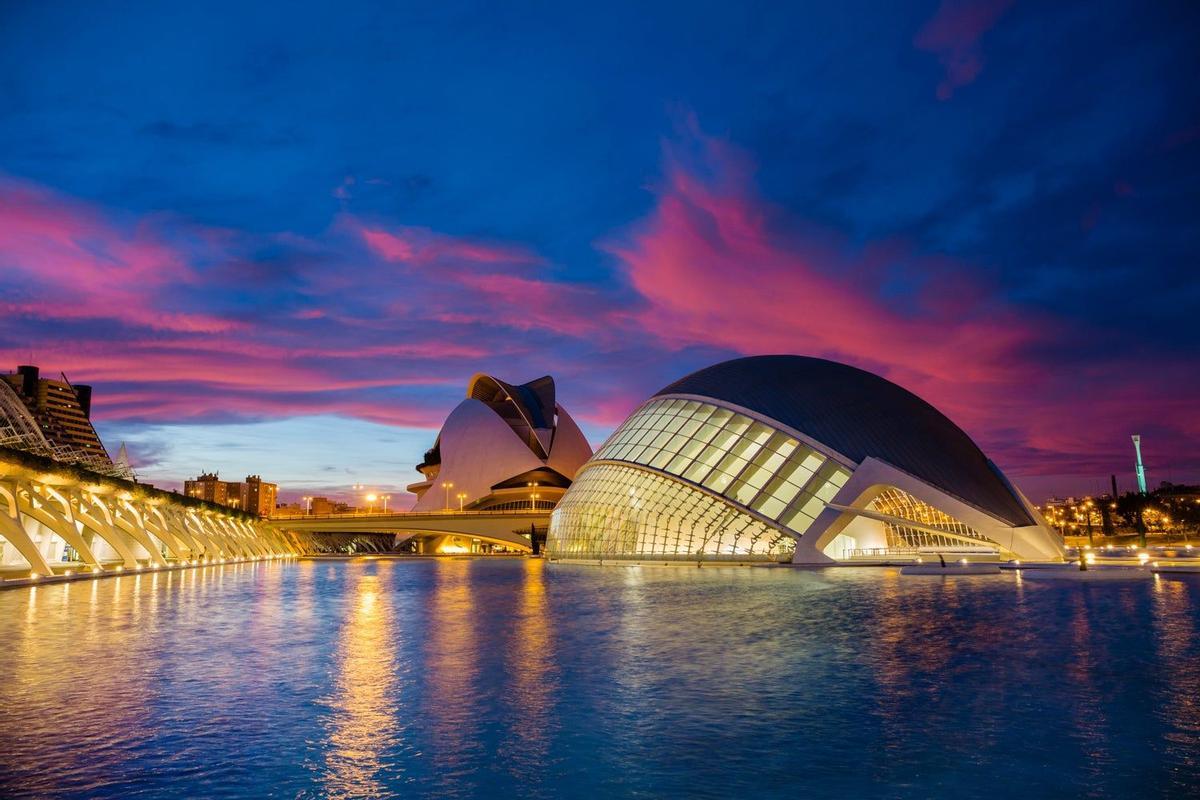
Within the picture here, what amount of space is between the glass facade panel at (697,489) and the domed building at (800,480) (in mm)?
74

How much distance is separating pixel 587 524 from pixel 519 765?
46.3 m

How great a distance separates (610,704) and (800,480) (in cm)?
3447

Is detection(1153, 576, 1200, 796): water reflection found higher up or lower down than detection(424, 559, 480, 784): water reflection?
lower down

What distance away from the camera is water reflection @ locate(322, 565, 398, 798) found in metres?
7.13

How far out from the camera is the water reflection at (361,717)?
7129 millimetres

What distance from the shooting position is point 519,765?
754 cm

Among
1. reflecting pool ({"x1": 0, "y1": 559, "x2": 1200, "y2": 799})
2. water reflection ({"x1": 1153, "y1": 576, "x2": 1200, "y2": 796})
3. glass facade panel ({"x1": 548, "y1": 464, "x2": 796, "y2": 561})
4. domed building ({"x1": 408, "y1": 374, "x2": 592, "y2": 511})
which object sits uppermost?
domed building ({"x1": 408, "y1": 374, "x2": 592, "y2": 511})

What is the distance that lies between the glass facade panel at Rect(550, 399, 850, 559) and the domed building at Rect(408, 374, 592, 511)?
5622 centimetres

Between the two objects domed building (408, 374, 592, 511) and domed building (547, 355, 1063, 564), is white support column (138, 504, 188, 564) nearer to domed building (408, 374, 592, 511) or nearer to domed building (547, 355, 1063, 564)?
domed building (547, 355, 1063, 564)

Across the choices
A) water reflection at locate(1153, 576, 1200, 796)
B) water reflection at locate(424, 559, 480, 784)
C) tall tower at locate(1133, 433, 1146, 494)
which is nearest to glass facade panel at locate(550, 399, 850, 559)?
water reflection at locate(1153, 576, 1200, 796)

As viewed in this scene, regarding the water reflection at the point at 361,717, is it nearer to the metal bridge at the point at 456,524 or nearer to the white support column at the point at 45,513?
the white support column at the point at 45,513

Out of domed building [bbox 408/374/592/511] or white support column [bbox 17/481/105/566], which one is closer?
white support column [bbox 17/481/105/566]

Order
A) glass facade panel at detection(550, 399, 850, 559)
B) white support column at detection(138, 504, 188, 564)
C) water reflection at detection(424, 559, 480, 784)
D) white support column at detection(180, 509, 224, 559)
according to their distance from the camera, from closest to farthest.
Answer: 1. water reflection at detection(424, 559, 480, 784)
2. glass facade panel at detection(550, 399, 850, 559)
3. white support column at detection(138, 504, 188, 564)
4. white support column at detection(180, 509, 224, 559)

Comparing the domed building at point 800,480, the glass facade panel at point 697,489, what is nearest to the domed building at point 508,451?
the glass facade panel at point 697,489
